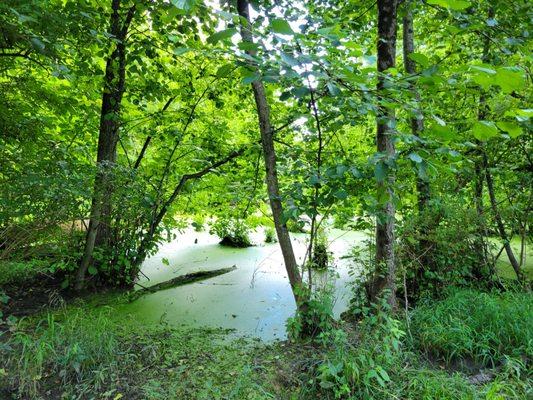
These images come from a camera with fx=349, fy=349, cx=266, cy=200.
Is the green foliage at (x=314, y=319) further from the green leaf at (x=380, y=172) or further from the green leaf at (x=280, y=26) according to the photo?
the green leaf at (x=280, y=26)

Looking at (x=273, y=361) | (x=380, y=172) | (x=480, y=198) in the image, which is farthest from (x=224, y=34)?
(x=480, y=198)

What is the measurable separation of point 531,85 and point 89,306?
444 cm

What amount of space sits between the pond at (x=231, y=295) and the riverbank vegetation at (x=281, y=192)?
9.0 inches

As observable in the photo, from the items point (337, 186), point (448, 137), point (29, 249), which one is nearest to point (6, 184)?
point (29, 249)

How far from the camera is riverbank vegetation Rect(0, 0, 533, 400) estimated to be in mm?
1539

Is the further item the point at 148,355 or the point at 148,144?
the point at 148,144

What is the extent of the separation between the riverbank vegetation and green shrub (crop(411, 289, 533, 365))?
2 cm

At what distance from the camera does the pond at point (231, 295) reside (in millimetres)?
3189

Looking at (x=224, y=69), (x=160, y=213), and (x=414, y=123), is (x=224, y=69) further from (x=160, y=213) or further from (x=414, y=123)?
(x=160, y=213)

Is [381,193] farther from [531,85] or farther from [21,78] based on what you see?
[21,78]

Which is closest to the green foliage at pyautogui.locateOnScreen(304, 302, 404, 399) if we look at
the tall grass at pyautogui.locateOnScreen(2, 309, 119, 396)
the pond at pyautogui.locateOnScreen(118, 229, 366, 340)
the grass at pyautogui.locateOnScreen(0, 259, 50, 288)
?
the pond at pyautogui.locateOnScreen(118, 229, 366, 340)

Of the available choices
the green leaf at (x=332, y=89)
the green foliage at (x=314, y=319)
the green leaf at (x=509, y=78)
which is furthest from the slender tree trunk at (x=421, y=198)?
the green leaf at (x=509, y=78)

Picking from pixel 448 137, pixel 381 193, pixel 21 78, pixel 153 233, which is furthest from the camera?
pixel 153 233

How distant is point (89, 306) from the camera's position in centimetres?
342
